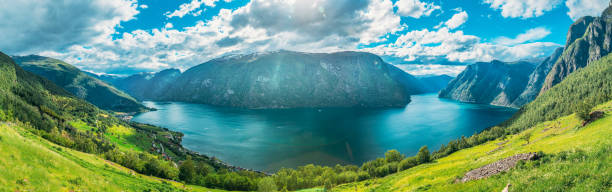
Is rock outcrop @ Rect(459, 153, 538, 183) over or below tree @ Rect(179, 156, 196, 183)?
over

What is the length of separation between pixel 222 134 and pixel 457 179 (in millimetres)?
172741

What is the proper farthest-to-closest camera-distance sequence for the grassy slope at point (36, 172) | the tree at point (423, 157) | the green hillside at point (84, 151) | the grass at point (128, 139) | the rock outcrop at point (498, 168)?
the grass at point (128, 139)
the tree at point (423, 157)
the rock outcrop at point (498, 168)
the green hillside at point (84, 151)
the grassy slope at point (36, 172)

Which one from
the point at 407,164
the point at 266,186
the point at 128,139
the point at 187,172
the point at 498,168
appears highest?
the point at 498,168

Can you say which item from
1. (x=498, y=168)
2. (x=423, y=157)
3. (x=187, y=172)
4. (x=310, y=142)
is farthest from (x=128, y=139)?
(x=498, y=168)

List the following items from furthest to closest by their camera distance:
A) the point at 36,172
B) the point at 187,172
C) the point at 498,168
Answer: the point at 187,172 → the point at 498,168 → the point at 36,172

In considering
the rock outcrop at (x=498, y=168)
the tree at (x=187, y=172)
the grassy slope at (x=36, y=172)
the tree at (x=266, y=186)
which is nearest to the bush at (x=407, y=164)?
the tree at (x=266, y=186)

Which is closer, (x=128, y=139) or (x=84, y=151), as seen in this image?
(x=84, y=151)

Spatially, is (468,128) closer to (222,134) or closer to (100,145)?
(222,134)

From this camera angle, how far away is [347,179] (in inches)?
2734

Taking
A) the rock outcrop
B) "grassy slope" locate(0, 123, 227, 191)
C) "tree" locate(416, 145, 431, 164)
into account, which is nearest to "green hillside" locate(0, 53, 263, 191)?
"grassy slope" locate(0, 123, 227, 191)

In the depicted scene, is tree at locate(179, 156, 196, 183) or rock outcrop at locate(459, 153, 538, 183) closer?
rock outcrop at locate(459, 153, 538, 183)

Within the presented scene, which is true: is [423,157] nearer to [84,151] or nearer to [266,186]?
[266,186]

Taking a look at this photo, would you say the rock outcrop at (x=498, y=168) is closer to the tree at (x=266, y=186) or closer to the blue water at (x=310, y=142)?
the tree at (x=266, y=186)

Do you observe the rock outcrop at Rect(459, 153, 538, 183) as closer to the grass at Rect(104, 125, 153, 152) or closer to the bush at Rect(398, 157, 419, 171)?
the bush at Rect(398, 157, 419, 171)
